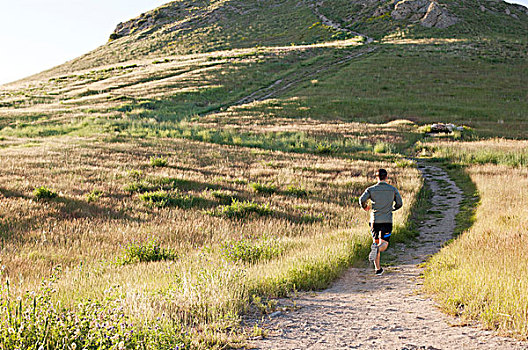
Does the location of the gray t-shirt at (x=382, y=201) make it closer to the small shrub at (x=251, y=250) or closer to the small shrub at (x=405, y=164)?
the small shrub at (x=251, y=250)

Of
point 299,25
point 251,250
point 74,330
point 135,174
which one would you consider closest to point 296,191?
point 135,174

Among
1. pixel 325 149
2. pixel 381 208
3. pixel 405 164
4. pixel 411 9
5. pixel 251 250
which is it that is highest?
pixel 411 9

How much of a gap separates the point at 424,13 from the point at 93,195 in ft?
339

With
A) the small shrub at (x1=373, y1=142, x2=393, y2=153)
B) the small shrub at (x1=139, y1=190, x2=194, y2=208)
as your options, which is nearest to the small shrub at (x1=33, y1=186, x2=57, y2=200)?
the small shrub at (x1=139, y1=190, x2=194, y2=208)

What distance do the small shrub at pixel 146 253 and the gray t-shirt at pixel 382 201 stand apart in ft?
13.0

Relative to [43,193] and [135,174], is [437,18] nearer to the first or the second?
[135,174]

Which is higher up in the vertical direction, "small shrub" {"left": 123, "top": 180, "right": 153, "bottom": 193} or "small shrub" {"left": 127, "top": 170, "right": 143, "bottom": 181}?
"small shrub" {"left": 127, "top": 170, "right": 143, "bottom": 181}

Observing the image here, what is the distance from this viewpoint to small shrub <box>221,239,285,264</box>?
7637mm

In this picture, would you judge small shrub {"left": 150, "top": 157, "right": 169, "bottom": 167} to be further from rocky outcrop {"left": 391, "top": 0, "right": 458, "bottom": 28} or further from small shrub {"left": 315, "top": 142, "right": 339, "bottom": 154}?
rocky outcrop {"left": 391, "top": 0, "right": 458, "bottom": 28}

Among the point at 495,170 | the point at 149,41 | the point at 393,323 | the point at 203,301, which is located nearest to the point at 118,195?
the point at 203,301

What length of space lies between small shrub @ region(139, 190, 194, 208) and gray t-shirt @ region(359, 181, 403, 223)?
6.20 metres

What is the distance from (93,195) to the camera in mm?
11922

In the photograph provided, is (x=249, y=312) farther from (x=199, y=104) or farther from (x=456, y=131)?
(x=199, y=104)

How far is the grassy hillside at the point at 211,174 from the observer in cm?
495
